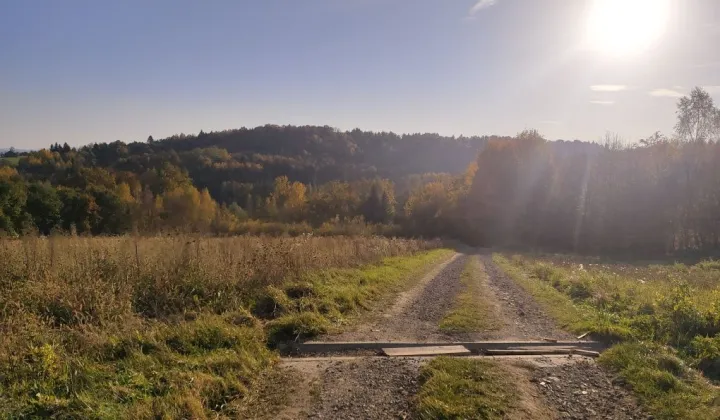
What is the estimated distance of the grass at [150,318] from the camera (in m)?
4.91

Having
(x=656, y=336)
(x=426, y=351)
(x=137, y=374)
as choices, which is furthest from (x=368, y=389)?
(x=656, y=336)

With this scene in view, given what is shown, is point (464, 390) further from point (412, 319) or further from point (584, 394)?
point (412, 319)

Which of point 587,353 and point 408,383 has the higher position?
point 408,383

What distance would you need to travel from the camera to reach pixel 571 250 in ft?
183

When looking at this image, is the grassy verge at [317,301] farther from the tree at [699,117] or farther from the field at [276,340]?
the tree at [699,117]

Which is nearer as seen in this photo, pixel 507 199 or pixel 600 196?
pixel 600 196

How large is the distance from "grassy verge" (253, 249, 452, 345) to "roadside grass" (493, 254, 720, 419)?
466cm

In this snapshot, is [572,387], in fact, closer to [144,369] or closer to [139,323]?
[144,369]

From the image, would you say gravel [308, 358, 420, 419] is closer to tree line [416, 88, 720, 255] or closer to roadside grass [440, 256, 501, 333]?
roadside grass [440, 256, 501, 333]

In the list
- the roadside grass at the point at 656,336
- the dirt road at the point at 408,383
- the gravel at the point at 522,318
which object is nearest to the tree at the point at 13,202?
the gravel at the point at 522,318

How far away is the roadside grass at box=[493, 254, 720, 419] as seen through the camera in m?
5.69

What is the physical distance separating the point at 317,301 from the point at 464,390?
4776mm

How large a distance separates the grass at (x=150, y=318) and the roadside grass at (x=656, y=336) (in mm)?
4938

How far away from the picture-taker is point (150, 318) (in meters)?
7.76
